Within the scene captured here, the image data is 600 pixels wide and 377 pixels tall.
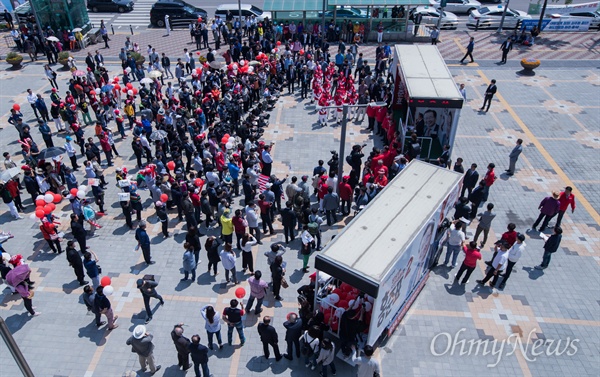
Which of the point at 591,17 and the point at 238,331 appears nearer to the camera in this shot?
the point at 238,331

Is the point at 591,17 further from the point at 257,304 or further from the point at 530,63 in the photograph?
the point at 257,304

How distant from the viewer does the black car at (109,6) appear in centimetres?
3672


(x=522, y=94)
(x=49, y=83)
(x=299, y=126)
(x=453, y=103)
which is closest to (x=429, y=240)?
(x=453, y=103)

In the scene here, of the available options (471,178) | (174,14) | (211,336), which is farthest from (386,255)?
(174,14)

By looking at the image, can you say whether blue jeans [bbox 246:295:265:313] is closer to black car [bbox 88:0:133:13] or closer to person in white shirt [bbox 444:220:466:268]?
person in white shirt [bbox 444:220:466:268]

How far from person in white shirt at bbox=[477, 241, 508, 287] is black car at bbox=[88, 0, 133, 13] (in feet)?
118

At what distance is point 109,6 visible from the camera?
3697cm

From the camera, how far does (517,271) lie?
41.8 feet

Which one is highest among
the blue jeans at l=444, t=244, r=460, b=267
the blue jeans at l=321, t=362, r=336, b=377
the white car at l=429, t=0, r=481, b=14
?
the white car at l=429, t=0, r=481, b=14

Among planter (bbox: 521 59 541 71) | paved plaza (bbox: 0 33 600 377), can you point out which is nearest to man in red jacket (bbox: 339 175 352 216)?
paved plaza (bbox: 0 33 600 377)

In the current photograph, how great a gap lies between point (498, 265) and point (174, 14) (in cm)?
2997

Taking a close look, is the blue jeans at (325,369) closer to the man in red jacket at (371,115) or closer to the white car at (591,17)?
the man in red jacket at (371,115)

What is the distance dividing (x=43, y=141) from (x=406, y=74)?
1553 cm

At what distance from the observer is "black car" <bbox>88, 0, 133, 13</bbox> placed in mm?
36719
